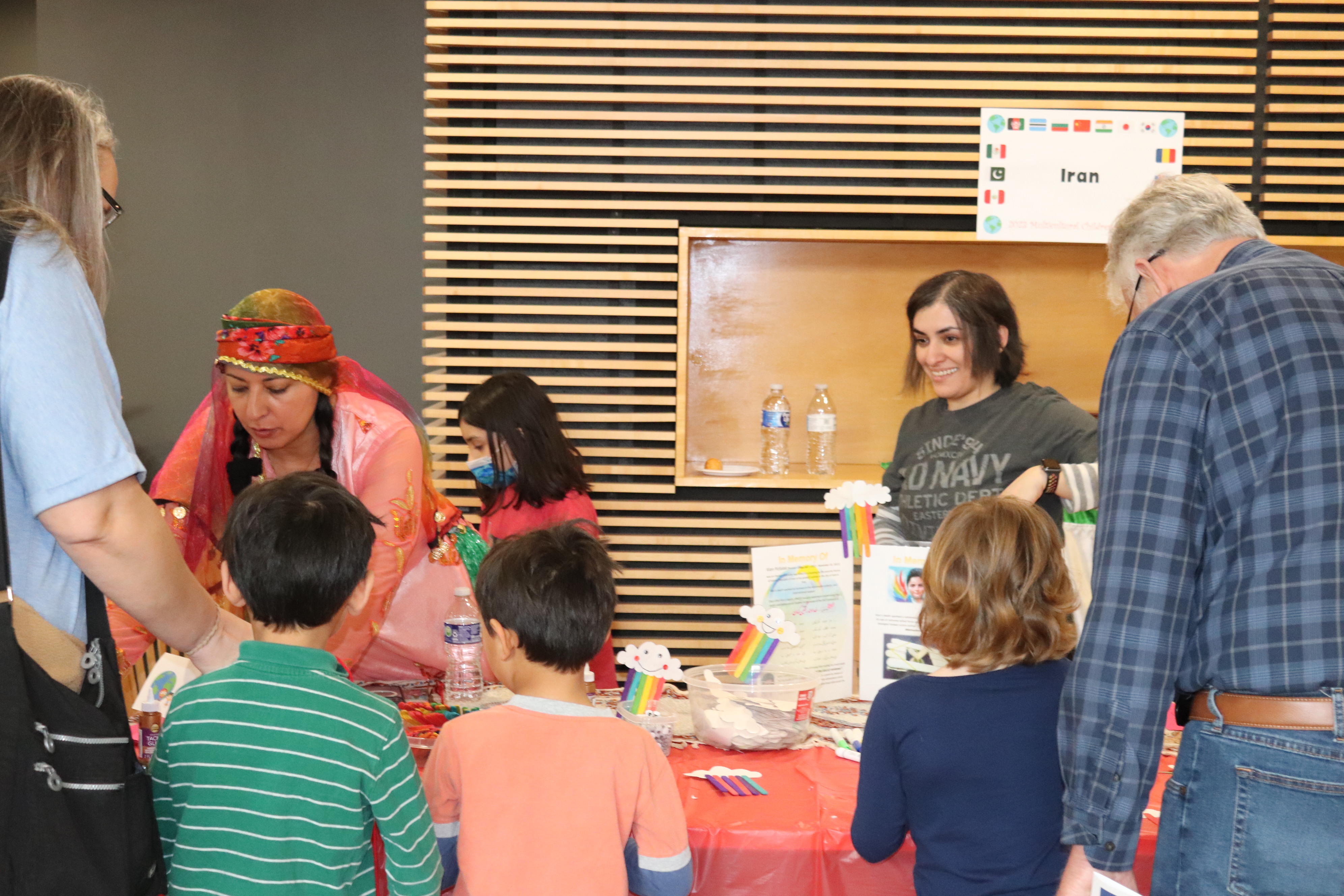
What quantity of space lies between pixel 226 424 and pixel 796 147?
2475mm

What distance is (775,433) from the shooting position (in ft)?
14.6

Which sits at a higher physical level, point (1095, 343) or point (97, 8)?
point (97, 8)

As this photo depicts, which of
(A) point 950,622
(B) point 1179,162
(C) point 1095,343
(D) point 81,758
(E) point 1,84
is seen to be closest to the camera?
(D) point 81,758

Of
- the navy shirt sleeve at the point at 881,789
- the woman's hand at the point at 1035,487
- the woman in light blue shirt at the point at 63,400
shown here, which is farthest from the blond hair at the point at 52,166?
the woman's hand at the point at 1035,487

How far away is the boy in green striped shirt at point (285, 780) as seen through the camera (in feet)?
4.60

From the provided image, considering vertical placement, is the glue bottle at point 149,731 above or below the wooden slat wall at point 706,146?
below

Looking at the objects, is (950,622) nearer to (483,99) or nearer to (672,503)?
(672,503)

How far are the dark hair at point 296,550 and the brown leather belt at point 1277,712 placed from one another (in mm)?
1243

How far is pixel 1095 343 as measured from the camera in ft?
15.0

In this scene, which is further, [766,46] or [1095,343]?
[1095,343]

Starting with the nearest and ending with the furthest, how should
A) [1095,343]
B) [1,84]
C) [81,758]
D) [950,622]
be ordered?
[81,758]
[1,84]
[950,622]
[1095,343]

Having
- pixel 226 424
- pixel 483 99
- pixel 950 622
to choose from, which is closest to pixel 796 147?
pixel 483 99

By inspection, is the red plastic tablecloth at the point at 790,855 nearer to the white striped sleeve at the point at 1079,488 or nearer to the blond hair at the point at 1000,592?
the blond hair at the point at 1000,592

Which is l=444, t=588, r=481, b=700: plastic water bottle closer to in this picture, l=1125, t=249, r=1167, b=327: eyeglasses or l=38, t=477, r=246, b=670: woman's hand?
l=38, t=477, r=246, b=670: woman's hand
